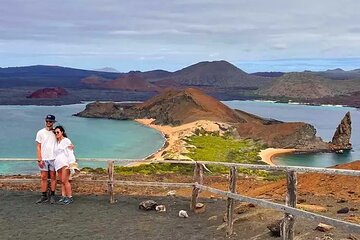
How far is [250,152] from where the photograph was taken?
65.0m

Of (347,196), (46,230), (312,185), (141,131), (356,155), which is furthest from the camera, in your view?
(141,131)

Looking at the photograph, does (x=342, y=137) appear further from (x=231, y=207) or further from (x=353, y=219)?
(x=231, y=207)

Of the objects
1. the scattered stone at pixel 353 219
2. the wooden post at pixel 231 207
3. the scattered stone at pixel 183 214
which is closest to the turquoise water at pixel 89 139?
the scattered stone at pixel 183 214

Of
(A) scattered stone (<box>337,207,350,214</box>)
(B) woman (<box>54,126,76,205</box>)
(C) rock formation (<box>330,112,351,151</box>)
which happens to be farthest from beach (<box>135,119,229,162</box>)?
(A) scattered stone (<box>337,207,350,214</box>)

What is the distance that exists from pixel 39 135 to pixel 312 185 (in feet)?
32.2

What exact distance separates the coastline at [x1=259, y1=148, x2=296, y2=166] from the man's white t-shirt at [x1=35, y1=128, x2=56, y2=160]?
4776 cm

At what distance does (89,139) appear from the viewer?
8538 cm

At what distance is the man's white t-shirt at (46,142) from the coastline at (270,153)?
47.8m

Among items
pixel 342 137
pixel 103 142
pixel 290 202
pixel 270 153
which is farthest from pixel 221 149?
pixel 290 202

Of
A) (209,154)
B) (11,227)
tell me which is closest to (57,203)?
(11,227)

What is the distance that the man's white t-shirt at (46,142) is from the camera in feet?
35.5

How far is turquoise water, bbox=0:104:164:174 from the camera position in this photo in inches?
2562

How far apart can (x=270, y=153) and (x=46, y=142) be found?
5790 centimetres

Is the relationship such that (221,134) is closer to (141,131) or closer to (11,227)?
(141,131)
